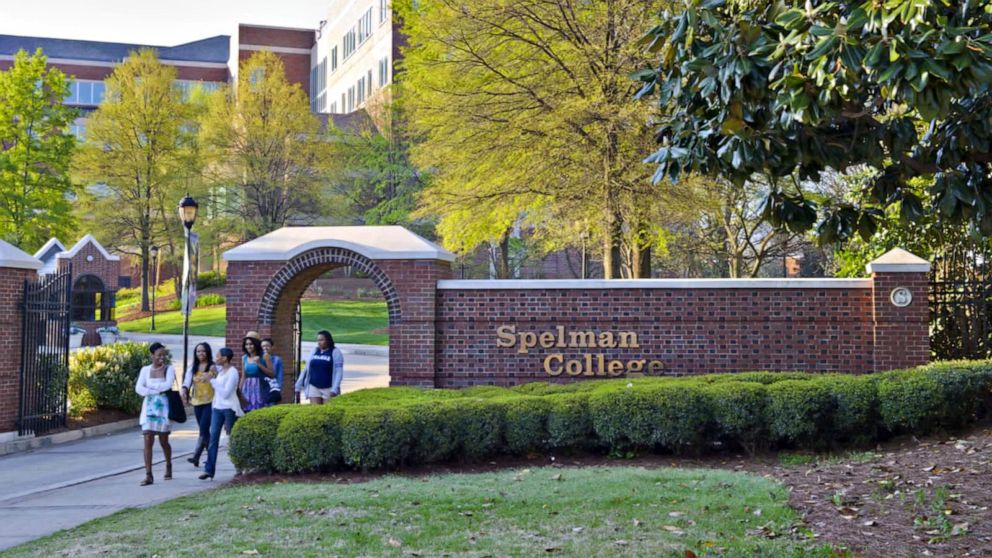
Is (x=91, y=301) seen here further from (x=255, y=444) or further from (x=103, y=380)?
(x=255, y=444)

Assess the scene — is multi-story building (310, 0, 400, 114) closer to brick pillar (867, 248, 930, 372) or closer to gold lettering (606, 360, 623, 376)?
gold lettering (606, 360, 623, 376)

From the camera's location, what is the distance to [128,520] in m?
8.33

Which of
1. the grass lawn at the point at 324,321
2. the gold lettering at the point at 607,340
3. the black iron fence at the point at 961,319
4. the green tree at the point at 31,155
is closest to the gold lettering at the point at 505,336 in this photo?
the gold lettering at the point at 607,340

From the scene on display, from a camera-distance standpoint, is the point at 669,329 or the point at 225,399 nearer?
the point at 225,399

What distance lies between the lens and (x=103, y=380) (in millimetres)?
16875

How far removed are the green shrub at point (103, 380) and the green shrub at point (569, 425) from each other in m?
9.41

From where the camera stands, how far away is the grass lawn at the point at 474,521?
666cm

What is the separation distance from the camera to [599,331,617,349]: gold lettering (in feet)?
47.3

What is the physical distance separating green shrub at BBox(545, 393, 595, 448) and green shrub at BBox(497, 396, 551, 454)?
3.2 inches

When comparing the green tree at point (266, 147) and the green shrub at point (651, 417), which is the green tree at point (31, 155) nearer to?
the green tree at point (266, 147)

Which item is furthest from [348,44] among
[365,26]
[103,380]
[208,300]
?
[103,380]

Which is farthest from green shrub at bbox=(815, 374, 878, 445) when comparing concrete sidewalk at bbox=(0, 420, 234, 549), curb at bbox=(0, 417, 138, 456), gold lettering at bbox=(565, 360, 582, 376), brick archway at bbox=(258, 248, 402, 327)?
curb at bbox=(0, 417, 138, 456)

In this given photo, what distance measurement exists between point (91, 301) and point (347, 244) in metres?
26.0

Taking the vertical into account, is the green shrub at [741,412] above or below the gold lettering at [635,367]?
below
